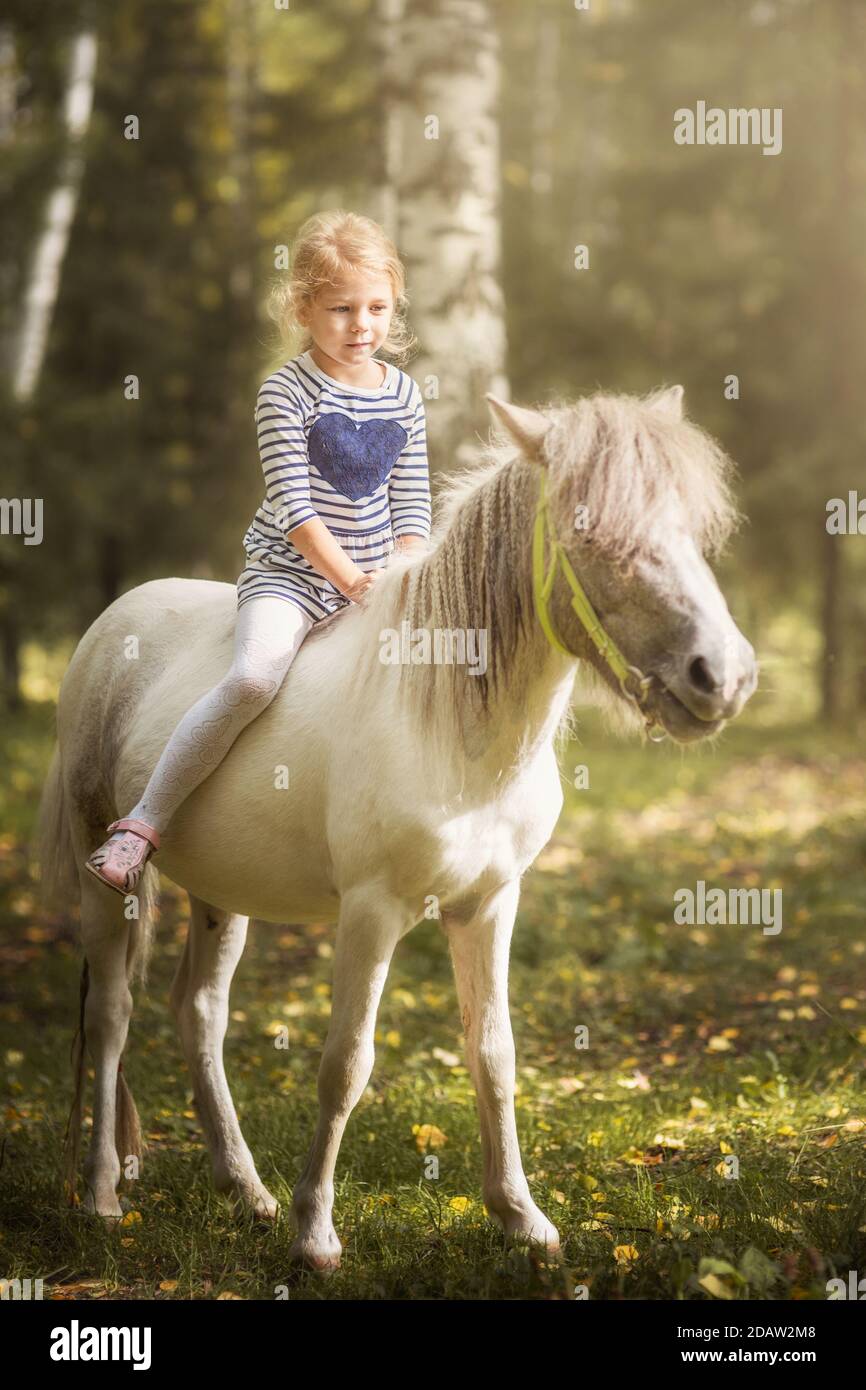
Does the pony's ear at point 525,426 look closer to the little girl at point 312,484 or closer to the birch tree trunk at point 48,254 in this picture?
the little girl at point 312,484

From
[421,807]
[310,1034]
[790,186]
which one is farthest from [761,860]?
[790,186]

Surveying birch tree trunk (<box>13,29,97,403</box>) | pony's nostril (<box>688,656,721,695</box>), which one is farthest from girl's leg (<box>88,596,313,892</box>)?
birch tree trunk (<box>13,29,97,403</box>)

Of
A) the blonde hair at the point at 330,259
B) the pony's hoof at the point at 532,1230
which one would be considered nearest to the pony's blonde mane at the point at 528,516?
the blonde hair at the point at 330,259

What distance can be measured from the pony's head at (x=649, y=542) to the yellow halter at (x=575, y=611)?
0.5 inches

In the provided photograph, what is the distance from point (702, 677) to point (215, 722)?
4.83 ft

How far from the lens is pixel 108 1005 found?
4332 millimetres

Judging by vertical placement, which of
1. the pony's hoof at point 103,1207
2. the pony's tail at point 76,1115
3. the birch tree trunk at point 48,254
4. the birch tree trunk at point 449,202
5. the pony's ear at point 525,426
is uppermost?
the birch tree trunk at point 48,254

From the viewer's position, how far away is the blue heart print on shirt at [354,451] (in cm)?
364

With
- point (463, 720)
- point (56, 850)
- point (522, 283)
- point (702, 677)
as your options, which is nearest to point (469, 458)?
point (56, 850)

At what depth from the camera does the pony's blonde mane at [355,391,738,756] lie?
291cm

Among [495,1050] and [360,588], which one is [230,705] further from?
[495,1050]

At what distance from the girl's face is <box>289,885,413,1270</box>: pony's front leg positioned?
1579 millimetres
